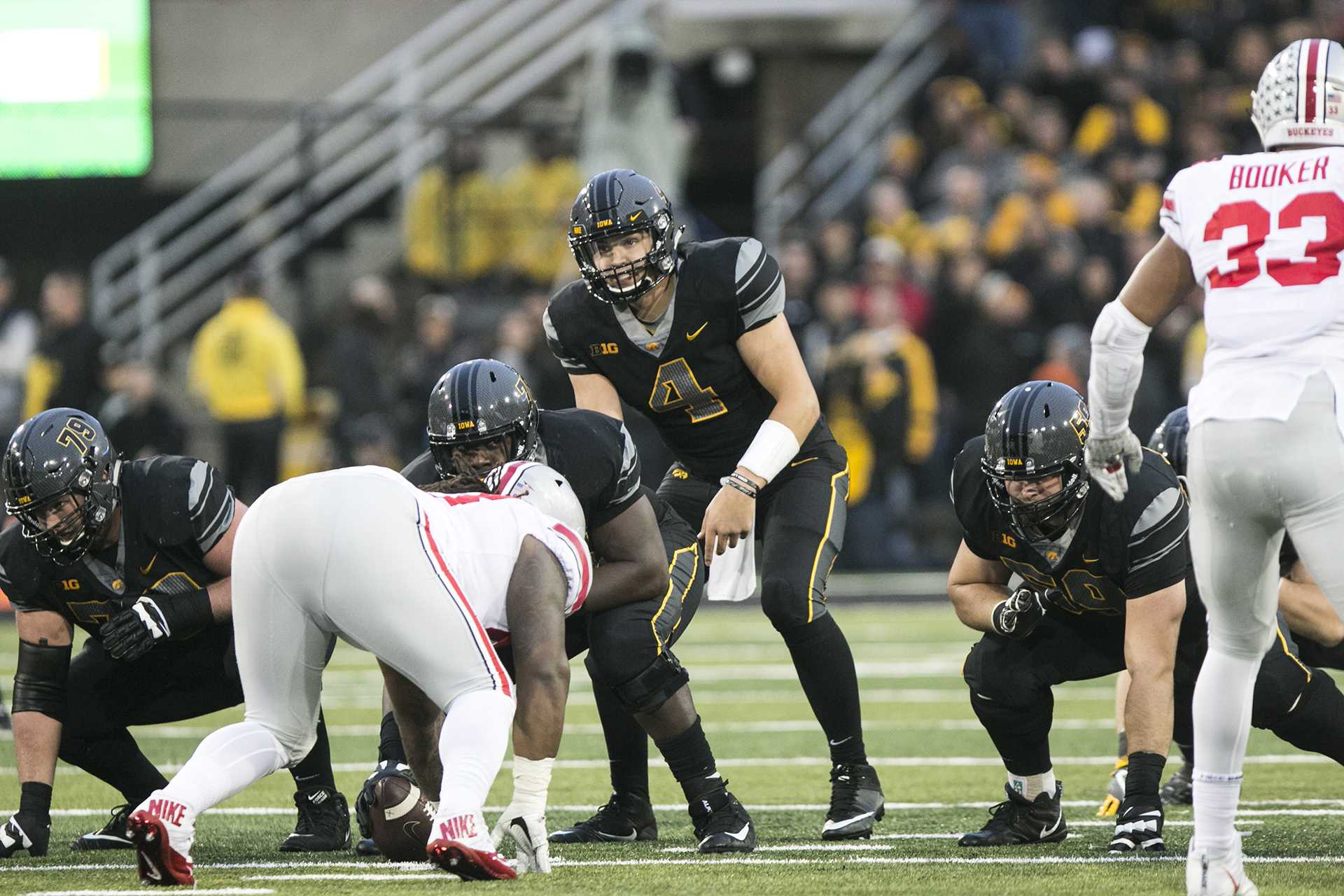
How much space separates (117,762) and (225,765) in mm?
1214

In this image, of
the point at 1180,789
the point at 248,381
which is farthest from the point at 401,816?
the point at 248,381

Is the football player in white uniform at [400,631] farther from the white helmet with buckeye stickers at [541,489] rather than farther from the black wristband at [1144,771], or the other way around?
the black wristband at [1144,771]

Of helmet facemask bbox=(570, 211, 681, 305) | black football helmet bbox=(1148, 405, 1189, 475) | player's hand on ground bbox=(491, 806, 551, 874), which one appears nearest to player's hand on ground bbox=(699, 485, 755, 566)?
helmet facemask bbox=(570, 211, 681, 305)

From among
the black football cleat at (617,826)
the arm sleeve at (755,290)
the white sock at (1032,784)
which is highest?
the arm sleeve at (755,290)

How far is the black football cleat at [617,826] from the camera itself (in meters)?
5.34

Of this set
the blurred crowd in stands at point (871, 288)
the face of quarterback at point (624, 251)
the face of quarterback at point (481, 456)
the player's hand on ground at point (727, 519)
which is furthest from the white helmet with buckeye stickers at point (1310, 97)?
the blurred crowd in stands at point (871, 288)

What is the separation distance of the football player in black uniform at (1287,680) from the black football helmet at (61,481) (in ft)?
9.16

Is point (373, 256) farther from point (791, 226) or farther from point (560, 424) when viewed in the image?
point (560, 424)

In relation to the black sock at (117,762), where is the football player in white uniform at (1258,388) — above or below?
above

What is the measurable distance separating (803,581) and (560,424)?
2.66 feet

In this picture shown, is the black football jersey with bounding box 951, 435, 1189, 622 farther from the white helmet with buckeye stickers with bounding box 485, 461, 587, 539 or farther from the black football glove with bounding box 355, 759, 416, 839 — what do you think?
the black football glove with bounding box 355, 759, 416, 839

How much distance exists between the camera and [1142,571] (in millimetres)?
4953

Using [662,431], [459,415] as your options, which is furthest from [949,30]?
[459,415]

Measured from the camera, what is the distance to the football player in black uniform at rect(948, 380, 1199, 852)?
490cm
